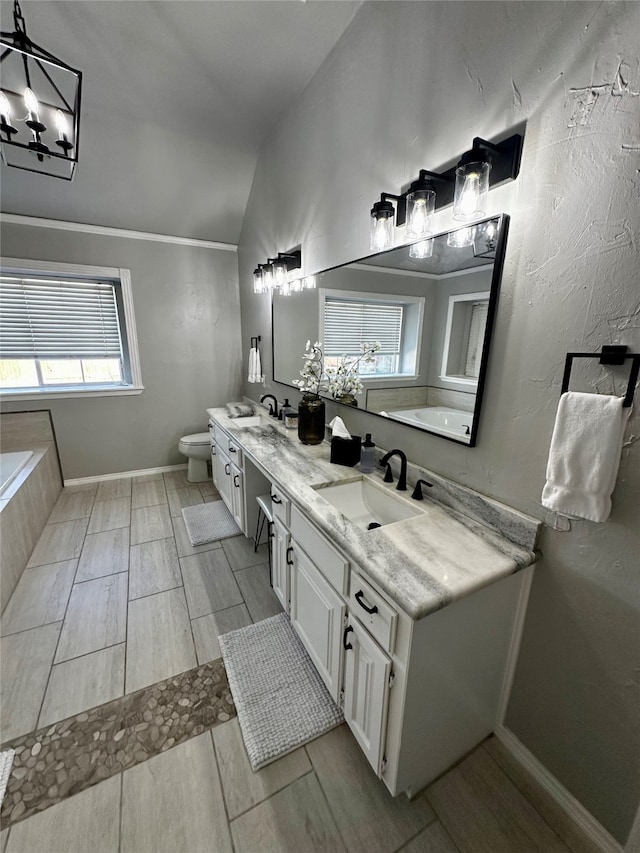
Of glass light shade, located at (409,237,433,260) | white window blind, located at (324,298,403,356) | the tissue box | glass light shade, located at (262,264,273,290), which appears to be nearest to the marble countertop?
the tissue box

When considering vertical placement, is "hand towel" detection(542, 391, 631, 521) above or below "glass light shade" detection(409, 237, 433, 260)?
below

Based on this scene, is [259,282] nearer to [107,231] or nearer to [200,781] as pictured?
[107,231]

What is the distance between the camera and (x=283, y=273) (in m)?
2.54

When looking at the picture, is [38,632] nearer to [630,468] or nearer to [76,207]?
[630,468]

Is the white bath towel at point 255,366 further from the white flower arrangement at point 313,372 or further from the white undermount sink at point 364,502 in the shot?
the white undermount sink at point 364,502

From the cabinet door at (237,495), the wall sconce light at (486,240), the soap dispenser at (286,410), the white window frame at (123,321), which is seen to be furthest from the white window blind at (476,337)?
the white window frame at (123,321)

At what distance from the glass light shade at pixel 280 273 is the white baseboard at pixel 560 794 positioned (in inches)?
110

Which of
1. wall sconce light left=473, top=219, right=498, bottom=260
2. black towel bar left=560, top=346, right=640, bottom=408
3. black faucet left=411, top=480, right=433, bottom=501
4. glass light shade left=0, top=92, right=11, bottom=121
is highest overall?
glass light shade left=0, top=92, right=11, bottom=121

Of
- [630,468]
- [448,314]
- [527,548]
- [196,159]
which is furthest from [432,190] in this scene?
[196,159]

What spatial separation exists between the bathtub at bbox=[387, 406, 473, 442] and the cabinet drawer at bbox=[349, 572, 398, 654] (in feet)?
2.19

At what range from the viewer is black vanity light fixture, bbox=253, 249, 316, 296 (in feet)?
7.84

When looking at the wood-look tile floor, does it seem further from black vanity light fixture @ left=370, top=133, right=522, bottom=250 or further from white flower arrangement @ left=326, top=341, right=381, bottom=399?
black vanity light fixture @ left=370, top=133, right=522, bottom=250

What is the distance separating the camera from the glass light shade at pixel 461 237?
122cm

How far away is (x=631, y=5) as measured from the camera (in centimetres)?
Result: 78
